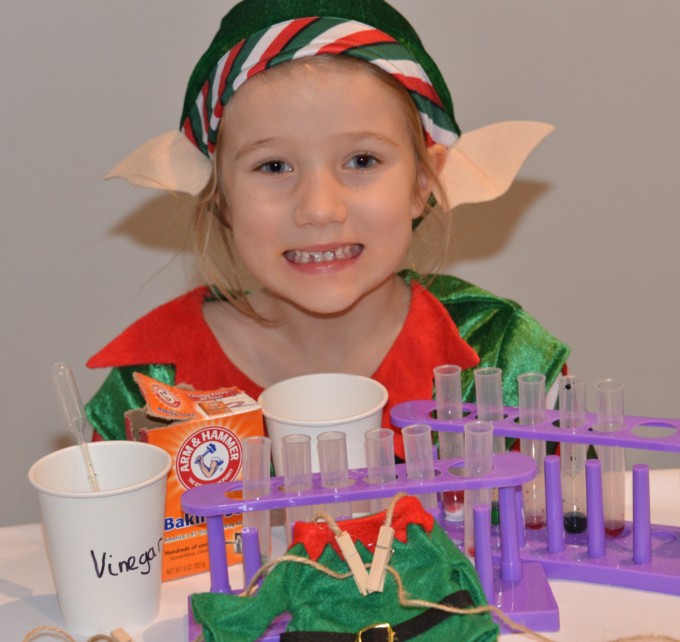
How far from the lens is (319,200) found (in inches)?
41.1

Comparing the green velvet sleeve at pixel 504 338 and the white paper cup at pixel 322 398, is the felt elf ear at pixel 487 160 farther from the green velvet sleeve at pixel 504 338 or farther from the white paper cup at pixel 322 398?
the white paper cup at pixel 322 398

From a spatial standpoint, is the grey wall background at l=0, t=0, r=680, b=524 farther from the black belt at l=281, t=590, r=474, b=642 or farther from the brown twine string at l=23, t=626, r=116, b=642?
the black belt at l=281, t=590, r=474, b=642

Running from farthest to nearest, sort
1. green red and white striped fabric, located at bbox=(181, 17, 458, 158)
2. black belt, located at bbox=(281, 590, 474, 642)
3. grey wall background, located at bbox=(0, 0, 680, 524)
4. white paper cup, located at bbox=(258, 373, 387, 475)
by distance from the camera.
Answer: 1. grey wall background, located at bbox=(0, 0, 680, 524)
2. green red and white striped fabric, located at bbox=(181, 17, 458, 158)
3. white paper cup, located at bbox=(258, 373, 387, 475)
4. black belt, located at bbox=(281, 590, 474, 642)

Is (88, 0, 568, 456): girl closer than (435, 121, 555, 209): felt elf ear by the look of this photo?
Yes

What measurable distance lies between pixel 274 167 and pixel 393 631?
1.81 ft

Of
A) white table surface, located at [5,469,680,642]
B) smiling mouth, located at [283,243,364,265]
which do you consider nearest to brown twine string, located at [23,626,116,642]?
white table surface, located at [5,469,680,642]

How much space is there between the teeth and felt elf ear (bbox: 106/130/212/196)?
0.49 feet

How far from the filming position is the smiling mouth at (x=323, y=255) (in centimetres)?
113

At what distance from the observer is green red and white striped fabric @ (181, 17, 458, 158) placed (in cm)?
104

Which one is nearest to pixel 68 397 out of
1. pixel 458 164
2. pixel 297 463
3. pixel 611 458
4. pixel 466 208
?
pixel 297 463

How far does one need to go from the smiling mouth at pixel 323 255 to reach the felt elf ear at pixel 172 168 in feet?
0.49

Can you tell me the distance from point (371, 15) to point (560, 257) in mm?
711

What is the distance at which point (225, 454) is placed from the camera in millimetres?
852

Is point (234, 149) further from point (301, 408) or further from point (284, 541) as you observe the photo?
point (284, 541)
